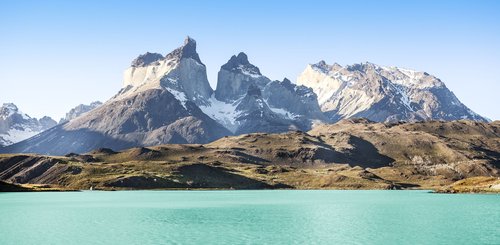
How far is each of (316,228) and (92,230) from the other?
40.7m

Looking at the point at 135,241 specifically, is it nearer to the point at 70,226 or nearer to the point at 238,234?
the point at 238,234

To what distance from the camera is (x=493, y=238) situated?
85938 mm

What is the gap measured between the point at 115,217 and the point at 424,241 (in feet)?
240

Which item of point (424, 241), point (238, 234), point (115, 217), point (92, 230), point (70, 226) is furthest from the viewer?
point (115, 217)

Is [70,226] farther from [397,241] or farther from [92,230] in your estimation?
[397,241]

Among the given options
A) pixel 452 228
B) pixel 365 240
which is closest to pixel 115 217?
pixel 365 240

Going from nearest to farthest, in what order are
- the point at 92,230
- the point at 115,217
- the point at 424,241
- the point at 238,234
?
the point at 424,241 → the point at 238,234 → the point at 92,230 → the point at 115,217

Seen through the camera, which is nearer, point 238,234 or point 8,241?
point 8,241

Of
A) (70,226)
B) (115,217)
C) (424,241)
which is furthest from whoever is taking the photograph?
(115,217)

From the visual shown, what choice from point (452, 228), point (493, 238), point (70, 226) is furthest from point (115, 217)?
point (493, 238)

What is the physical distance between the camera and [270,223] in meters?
113

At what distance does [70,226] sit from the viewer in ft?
356

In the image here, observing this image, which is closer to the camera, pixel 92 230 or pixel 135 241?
pixel 135 241

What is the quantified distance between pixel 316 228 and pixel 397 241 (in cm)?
2157
